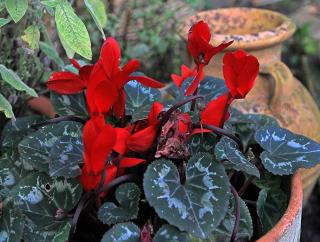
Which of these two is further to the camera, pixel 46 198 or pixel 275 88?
pixel 275 88

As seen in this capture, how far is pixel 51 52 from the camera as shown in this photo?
1135 millimetres

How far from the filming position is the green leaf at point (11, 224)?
87cm

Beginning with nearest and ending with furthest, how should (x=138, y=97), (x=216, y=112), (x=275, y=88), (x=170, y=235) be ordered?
1. (x=170, y=235)
2. (x=216, y=112)
3. (x=138, y=97)
4. (x=275, y=88)

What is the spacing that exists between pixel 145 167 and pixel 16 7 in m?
0.30

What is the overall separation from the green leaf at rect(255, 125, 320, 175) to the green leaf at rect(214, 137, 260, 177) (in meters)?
0.06

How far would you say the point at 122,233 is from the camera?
31.9 inches

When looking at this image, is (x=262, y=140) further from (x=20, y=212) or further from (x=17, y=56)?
(x=17, y=56)

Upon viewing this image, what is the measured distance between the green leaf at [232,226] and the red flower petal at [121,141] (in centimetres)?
18

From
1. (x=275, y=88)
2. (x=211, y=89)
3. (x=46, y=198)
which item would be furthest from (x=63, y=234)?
(x=275, y=88)

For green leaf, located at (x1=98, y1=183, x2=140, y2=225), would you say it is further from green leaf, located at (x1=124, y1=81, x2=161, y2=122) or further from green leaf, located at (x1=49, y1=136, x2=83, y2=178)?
green leaf, located at (x1=124, y1=81, x2=161, y2=122)

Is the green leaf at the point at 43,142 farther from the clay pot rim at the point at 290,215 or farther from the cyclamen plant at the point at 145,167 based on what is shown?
the clay pot rim at the point at 290,215

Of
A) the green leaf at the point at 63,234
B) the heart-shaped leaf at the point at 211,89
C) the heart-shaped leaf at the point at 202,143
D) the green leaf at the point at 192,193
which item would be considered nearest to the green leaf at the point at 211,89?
the heart-shaped leaf at the point at 211,89

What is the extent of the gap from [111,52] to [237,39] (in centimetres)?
51

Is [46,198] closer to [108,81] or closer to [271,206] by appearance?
[108,81]
